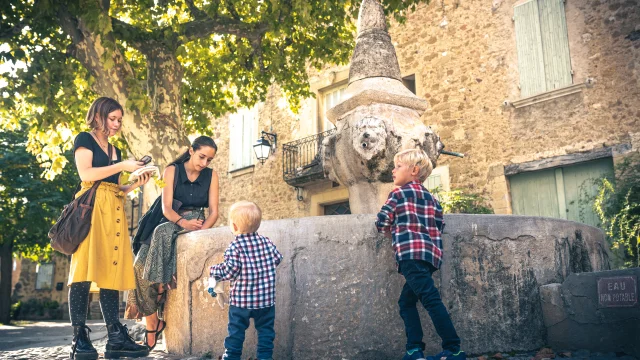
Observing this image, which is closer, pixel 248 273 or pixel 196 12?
pixel 248 273

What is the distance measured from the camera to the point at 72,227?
356 centimetres

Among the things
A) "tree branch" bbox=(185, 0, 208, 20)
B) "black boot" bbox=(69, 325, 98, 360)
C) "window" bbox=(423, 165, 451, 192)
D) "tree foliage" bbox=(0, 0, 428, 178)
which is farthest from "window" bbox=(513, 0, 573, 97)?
"black boot" bbox=(69, 325, 98, 360)

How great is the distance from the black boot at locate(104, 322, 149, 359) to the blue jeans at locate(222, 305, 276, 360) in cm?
109

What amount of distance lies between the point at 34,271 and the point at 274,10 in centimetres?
2159

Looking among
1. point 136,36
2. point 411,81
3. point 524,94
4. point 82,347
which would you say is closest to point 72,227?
point 82,347

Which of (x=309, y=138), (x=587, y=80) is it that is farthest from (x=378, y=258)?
(x=309, y=138)

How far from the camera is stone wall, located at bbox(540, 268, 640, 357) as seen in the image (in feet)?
10.5

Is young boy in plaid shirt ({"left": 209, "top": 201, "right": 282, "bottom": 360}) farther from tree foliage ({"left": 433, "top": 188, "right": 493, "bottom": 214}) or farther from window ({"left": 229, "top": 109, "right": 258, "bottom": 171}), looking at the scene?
window ({"left": 229, "top": 109, "right": 258, "bottom": 171})

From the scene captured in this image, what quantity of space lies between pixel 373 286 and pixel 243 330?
32.8 inches

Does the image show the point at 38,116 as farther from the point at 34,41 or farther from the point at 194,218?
the point at 194,218

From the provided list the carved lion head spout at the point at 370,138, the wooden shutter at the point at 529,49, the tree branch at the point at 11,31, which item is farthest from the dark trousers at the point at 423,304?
the wooden shutter at the point at 529,49

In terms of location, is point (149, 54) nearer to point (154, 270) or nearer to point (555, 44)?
point (154, 270)

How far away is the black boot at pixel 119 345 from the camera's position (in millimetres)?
3727

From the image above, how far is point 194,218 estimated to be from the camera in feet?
14.0
